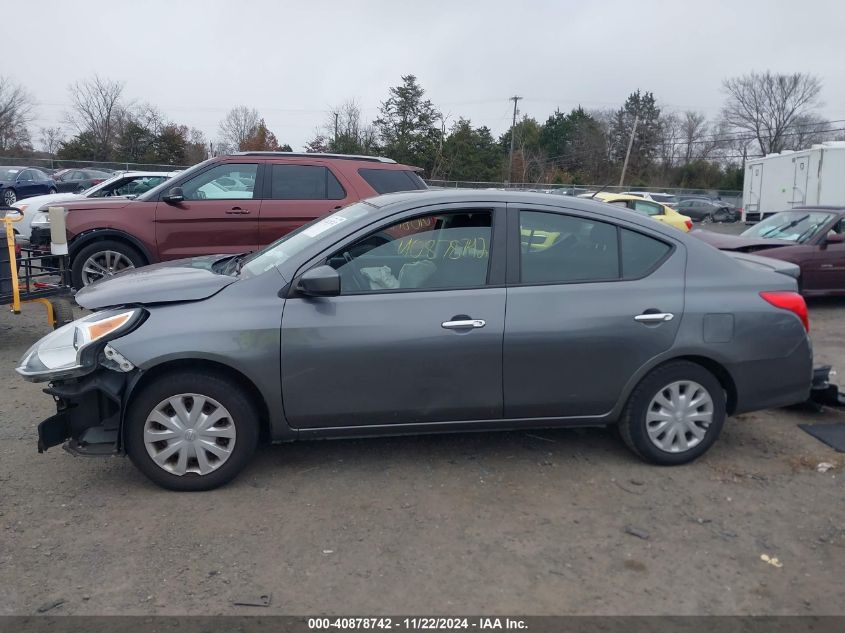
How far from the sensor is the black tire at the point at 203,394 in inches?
159

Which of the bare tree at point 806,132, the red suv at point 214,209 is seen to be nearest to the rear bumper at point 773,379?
the red suv at point 214,209

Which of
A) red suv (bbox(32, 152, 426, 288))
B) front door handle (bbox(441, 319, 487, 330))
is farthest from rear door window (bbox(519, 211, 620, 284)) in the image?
red suv (bbox(32, 152, 426, 288))

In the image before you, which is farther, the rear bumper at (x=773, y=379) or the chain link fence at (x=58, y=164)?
the chain link fence at (x=58, y=164)

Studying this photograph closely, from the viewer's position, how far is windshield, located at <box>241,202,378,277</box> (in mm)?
4453

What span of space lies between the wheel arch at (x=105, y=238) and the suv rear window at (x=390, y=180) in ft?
9.09

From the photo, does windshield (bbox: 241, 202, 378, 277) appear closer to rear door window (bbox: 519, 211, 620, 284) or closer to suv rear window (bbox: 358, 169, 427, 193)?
rear door window (bbox: 519, 211, 620, 284)

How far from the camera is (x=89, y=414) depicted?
412cm

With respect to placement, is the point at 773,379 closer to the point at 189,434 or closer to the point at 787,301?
the point at 787,301

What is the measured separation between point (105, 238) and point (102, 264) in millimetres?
310

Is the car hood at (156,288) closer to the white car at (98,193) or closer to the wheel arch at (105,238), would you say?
the wheel arch at (105,238)

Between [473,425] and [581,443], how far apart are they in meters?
1.03

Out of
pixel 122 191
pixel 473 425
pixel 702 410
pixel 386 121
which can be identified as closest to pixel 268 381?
pixel 473 425

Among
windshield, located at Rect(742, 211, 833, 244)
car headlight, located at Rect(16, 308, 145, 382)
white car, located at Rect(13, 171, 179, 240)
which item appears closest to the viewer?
car headlight, located at Rect(16, 308, 145, 382)

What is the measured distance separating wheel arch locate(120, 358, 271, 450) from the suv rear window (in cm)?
526
